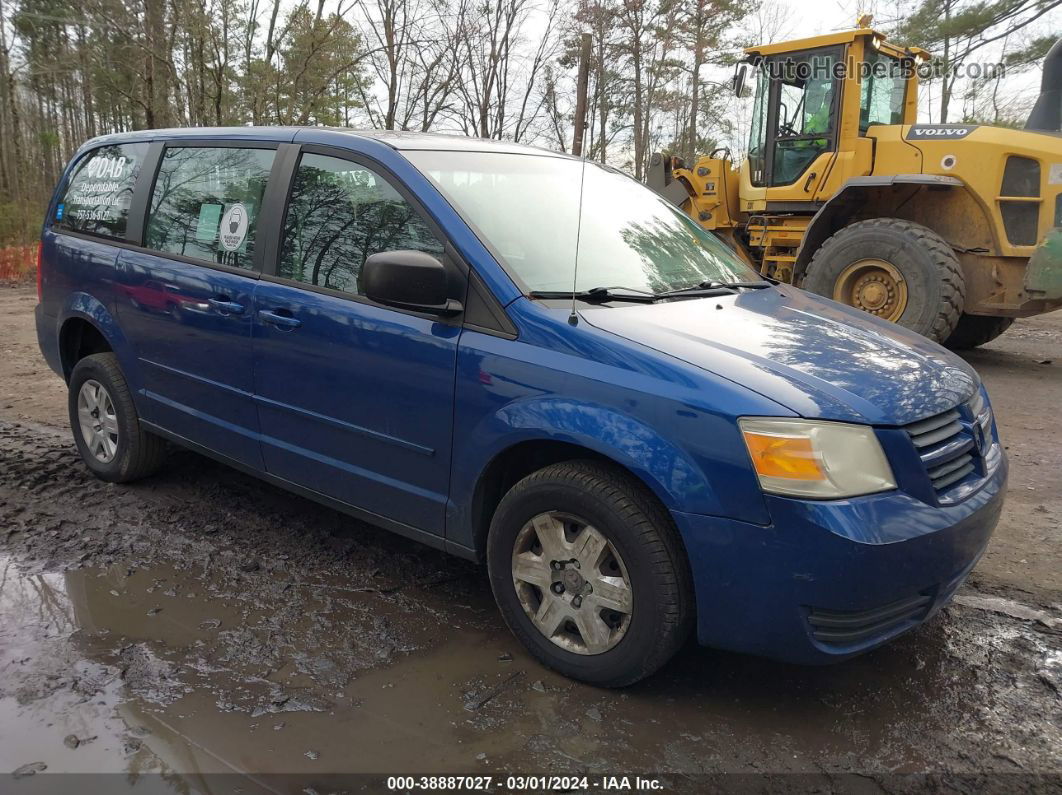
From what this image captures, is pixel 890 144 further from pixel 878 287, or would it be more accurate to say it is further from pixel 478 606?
pixel 478 606

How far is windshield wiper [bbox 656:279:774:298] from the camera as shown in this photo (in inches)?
124

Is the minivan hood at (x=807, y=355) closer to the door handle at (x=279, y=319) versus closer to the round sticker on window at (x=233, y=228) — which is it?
the door handle at (x=279, y=319)

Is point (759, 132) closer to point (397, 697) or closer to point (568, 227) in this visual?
point (568, 227)

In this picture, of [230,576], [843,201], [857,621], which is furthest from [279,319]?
[843,201]

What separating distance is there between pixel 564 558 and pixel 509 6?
839 inches

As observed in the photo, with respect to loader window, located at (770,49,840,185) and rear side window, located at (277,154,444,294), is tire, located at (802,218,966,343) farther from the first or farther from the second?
rear side window, located at (277,154,444,294)

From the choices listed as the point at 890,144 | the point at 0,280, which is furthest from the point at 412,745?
the point at 0,280

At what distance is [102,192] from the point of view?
4449 mm

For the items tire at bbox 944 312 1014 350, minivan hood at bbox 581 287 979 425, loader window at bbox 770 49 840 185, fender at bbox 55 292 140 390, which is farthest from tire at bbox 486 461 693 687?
loader window at bbox 770 49 840 185

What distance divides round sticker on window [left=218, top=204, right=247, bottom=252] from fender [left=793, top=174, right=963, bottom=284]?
671 centimetres

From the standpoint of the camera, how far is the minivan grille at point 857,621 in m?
2.31

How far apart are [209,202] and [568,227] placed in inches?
70.8

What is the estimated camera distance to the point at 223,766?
2.29 metres

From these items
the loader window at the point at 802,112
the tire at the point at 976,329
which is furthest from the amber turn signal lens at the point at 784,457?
the loader window at the point at 802,112
